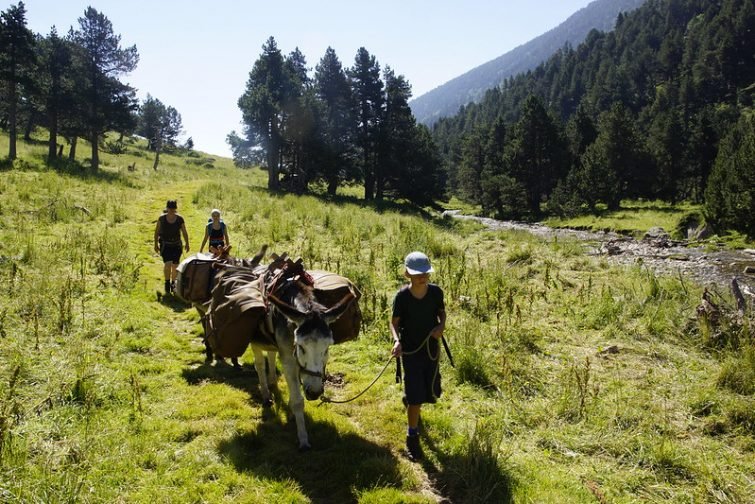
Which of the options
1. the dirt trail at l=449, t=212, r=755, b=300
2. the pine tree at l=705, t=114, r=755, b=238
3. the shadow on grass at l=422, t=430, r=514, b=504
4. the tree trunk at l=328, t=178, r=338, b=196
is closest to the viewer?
the shadow on grass at l=422, t=430, r=514, b=504

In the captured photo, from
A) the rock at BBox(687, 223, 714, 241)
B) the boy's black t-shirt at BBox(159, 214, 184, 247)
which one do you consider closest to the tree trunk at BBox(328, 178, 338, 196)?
the rock at BBox(687, 223, 714, 241)

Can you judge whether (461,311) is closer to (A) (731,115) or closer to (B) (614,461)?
(B) (614,461)

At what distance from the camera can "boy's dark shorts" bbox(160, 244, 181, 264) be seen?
10188 mm

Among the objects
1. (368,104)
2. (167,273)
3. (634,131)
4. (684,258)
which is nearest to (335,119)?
(368,104)

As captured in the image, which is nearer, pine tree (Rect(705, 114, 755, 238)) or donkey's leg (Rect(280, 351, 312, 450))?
donkey's leg (Rect(280, 351, 312, 450))

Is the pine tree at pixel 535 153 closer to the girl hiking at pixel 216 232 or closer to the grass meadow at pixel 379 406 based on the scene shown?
the grass meadow at pixel 379 406

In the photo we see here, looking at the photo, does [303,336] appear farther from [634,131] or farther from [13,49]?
[634,131]

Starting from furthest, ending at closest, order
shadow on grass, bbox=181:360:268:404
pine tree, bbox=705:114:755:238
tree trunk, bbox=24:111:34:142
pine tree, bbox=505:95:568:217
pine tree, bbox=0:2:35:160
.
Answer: pine tree, bbox=505:95:568:217
tree trunk, bbox=24:111:34:142
pine tree, bbox=0:2:35:160
pine tree, bbox=705:114:755:238
shadow on grass, bbox=181:360:268:404

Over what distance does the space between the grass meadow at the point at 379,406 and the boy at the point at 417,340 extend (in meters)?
0.56

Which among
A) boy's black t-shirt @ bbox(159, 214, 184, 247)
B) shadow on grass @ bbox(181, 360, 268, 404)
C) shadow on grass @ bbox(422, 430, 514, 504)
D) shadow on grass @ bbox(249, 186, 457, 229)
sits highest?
shadow on grass @ bbox(249, 186, 457, 229)

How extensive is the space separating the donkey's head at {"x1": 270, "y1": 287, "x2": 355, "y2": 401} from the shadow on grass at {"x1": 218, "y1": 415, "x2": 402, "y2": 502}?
976mm

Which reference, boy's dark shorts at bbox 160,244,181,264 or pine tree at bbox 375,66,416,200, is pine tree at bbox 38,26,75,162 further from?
boy's dark shorts at bbox 160,244,181,264

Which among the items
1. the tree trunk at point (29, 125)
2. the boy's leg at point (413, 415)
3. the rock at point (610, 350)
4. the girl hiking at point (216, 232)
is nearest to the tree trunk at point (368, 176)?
the girl hiking at point (216, 232)

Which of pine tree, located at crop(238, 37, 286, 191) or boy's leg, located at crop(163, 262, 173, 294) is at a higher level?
pine tree, located at crop(238, 37, 286, 191)
